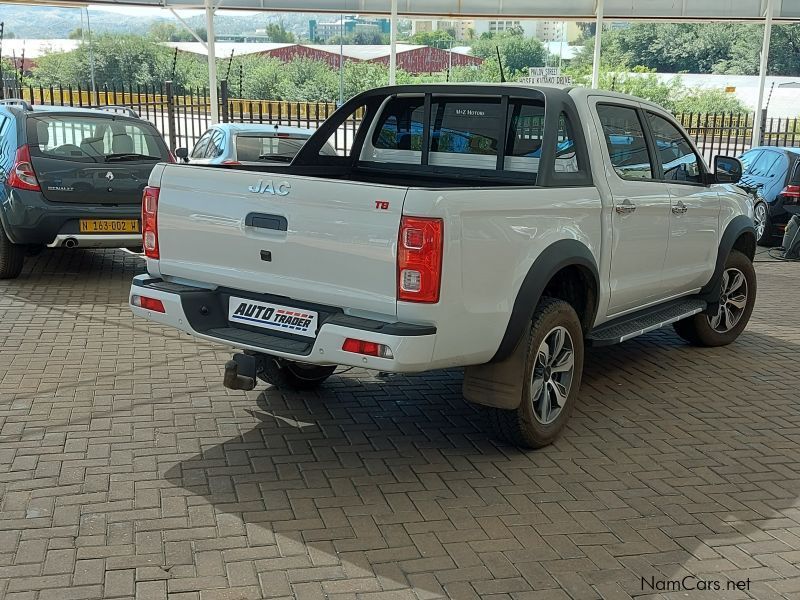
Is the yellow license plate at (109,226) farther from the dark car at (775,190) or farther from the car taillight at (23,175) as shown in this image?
the dark car at (775,190)

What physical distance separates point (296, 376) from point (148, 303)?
132cm

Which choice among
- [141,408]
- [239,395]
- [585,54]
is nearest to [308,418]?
[239,395]

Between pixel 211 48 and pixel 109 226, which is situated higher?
pixel 211 48

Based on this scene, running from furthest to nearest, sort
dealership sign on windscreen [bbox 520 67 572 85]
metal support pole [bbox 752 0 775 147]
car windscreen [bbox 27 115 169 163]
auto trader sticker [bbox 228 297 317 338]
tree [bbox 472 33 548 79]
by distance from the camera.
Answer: tree [bbox 472 33 548 79] → metal support pole [bbox 752 0 775 147] → dealership sign on windscreen [bbox 520 67 572 85] → car windscreen [bbox 27 115 169 163] → auto trader sticker [bbox 228 297 317 338]

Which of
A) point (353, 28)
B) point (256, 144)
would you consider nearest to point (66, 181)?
point (256, 144)

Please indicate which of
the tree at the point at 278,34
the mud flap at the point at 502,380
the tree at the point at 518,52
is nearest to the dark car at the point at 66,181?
the mud flap at the point at 502,380

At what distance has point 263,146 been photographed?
11.0 meters

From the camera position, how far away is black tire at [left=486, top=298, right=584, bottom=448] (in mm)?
4766

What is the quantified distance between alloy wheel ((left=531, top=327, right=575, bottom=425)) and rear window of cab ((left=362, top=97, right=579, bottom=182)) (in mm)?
1025

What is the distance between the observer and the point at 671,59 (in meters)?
76.0

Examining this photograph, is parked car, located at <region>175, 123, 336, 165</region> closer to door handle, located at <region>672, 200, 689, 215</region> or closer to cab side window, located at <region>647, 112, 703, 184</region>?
cab side window, located at <region>647, 112, 703, 184</region>

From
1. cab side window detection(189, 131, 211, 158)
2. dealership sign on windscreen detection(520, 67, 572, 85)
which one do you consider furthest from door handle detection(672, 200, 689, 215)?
cab side window detection(189, 131, 211, 158)

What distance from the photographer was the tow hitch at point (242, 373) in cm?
480

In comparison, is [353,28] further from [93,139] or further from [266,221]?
[266,221]
